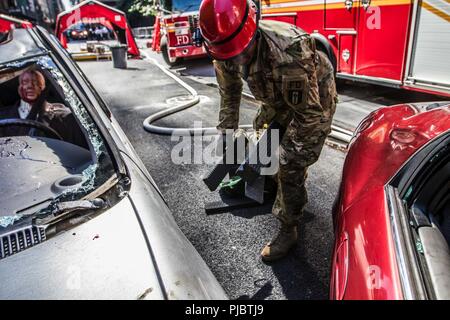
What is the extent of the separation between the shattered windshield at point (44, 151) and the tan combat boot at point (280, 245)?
3.71 feet

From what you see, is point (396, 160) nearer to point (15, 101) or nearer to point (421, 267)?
point (421, 267)

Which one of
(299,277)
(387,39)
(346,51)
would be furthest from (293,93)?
(346,51)

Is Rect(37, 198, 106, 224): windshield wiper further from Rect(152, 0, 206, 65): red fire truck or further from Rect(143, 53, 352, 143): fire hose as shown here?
Rect(152, 0, 206, 65): red fire truck

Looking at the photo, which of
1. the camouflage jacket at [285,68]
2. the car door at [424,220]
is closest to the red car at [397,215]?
the car door at [424,220]

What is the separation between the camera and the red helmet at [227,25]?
1782 millimetres

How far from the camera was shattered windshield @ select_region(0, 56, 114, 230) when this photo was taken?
1528 mm

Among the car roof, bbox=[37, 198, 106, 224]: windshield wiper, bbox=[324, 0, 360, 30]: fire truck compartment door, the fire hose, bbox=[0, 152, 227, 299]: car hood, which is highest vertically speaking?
bbox=[324, 0, 360, 30]: fire truck compartment door

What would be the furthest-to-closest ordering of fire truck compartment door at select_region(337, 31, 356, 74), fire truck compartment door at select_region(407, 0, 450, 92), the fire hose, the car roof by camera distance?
fire truck compartment door at select_region(337, 31, 356, 74) → fire truck compartment door at select_region(407, 0, 450, 92) → the fire hose → the car roof

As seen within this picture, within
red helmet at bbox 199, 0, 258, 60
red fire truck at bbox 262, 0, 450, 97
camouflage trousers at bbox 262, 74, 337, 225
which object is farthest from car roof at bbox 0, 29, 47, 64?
red fire truck at bbox 262, 0, 450, 97

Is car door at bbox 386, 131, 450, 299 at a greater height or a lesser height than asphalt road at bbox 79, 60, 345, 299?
greater

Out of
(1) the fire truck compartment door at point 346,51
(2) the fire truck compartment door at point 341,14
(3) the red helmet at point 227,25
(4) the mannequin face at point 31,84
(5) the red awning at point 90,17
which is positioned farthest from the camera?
(5) the red awning at point 90,17

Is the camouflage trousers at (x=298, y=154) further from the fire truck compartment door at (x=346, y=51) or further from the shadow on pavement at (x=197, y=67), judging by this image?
the shadow on pavement at (x=197, y=67)

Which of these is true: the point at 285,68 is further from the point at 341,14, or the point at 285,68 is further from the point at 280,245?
the point at 341,14
